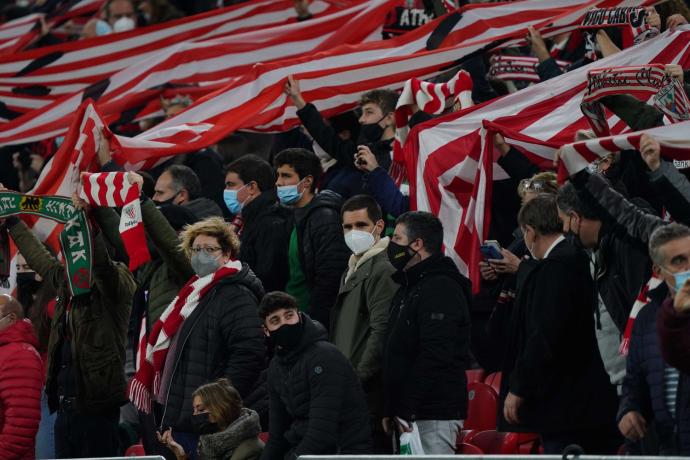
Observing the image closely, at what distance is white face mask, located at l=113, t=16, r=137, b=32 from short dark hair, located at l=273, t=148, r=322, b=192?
323 inches

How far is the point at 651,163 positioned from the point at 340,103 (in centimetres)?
490

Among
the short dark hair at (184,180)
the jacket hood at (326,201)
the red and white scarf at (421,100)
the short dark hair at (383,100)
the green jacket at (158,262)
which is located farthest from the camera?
the short dark hair at (184,180)

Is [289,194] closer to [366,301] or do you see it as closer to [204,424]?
[366,301]

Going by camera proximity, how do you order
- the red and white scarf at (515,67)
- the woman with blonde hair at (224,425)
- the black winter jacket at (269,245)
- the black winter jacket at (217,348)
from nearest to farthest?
the woman with blonde hair at (224,425)
the black winter jacket at (217,348)
the black winter jacket at (269,245)
the red and white scarf at (515,67)

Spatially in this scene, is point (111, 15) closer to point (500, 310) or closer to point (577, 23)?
point (577, 23)

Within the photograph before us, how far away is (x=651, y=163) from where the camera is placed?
7.22 m

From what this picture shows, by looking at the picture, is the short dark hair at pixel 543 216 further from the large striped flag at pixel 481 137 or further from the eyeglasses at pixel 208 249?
the eyeglasses at pixel 208 249

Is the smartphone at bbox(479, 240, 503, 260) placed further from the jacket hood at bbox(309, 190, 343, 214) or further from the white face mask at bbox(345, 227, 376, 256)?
the jacket hood at bbox(309, 190, 343, 214)

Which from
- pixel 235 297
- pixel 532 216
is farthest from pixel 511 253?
pixel 235 297

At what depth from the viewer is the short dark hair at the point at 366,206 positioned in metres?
9.52

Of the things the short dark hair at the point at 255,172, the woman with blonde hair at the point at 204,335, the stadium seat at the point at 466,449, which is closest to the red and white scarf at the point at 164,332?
the woman with blonde hair at the point at 204,335

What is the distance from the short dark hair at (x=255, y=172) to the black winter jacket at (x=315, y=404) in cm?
257

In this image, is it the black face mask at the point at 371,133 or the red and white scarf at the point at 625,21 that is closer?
the red and white scarf at the point at 625,21

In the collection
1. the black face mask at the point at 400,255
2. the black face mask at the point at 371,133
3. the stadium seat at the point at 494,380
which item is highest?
the black face mask at the point at 371,133
